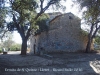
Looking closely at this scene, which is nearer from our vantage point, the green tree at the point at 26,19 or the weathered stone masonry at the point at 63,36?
the green tree at the point at 26,19

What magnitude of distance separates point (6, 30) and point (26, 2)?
9.15m

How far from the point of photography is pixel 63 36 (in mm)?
31016

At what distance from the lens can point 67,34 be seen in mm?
31531

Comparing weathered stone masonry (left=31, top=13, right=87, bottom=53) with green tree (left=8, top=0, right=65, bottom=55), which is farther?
weathered stone masonry (left=31, top=13, right=87, bottom=53)

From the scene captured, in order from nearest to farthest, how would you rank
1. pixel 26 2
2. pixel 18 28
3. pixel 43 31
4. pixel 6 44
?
pixel 26 2 → pixel 18 28 → pixel 43 31 → pixel 6 44

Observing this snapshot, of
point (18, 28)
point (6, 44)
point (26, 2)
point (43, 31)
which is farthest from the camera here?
point (6, 44)

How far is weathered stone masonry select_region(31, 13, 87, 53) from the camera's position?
30019 millimetres

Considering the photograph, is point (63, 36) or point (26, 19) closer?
point (26, 19)

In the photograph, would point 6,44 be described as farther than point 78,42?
Yes

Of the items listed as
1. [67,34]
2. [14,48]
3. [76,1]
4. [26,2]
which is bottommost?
[14,48]

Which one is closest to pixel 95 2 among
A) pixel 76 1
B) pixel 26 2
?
pixel 76 1

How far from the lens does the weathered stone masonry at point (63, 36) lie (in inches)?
1182

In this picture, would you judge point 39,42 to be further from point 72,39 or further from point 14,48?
point 14,48

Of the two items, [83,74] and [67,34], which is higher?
[67,34]
